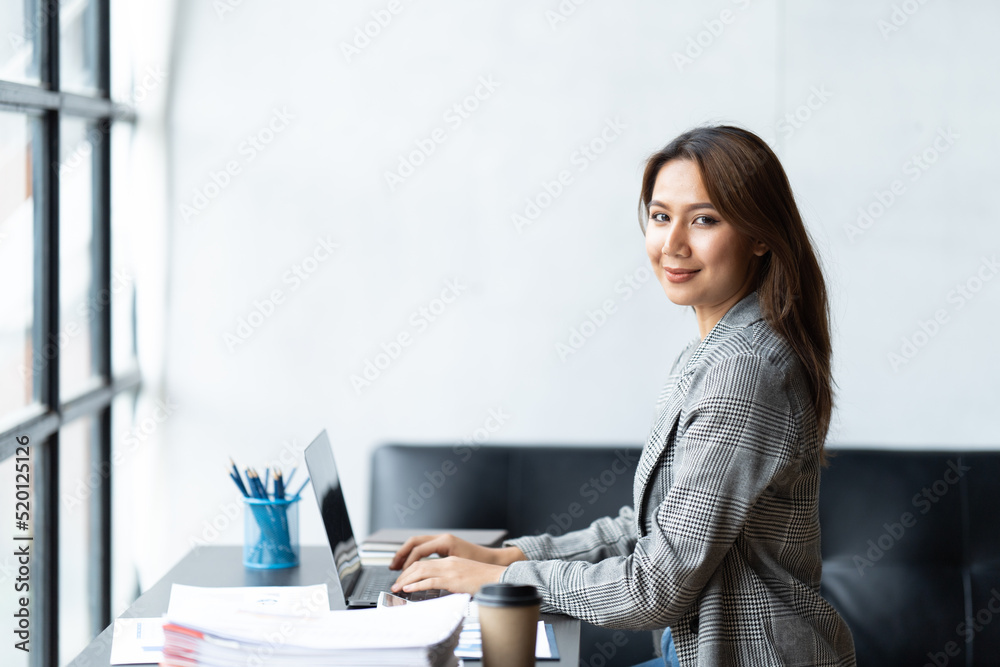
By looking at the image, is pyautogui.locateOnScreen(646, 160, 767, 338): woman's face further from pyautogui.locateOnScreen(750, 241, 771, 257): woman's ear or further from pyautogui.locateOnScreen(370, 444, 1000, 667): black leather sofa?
pyautogui.locateOnScreen(370, 444, 1000, 667): black leather sofa

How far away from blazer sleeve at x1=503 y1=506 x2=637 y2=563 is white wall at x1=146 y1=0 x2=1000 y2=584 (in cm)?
99

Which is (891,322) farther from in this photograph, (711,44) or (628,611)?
(628,611)

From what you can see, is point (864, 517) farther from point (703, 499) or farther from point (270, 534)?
point (270, 534)

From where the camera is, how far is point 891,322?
2664mm

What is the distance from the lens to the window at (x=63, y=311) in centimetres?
206

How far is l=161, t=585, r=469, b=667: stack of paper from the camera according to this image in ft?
3.25

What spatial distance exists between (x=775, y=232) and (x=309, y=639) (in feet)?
3.04

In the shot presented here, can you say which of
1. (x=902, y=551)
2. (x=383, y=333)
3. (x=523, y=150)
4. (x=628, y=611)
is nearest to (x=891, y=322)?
(x=902, y=551)

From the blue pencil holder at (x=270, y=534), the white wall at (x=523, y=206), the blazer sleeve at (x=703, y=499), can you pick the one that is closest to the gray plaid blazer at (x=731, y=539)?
the blazer sleeve at (x=703, y=499)

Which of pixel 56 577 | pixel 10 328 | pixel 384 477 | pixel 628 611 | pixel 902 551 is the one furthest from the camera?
pixel 384 477

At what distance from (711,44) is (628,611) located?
1.90m

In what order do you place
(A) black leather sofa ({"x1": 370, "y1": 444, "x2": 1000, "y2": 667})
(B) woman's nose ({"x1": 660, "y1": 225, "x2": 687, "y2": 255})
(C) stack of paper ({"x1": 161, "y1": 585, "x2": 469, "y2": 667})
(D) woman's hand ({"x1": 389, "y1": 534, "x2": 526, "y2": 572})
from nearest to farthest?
(C) stack of paper ({"x1": 161, "y1": 585, "x2": 469, "y2": 667}) → (B) woman's nose ({"x1": 660, "y1": 225, "x2": 687, "y2": 255}) → (D) woman's hand ({"x1": 389, "y1": 534, "x2": 526, "y2": 572}) → (A) black leather sofa ({"x1": 370, "y1": 444, "x2": 1000, "y2": 667})

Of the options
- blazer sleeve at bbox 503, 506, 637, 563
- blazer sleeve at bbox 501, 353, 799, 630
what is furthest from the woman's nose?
blazer sleeve at bbox 503, 506, 637, 563

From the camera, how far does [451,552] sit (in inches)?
65.4
